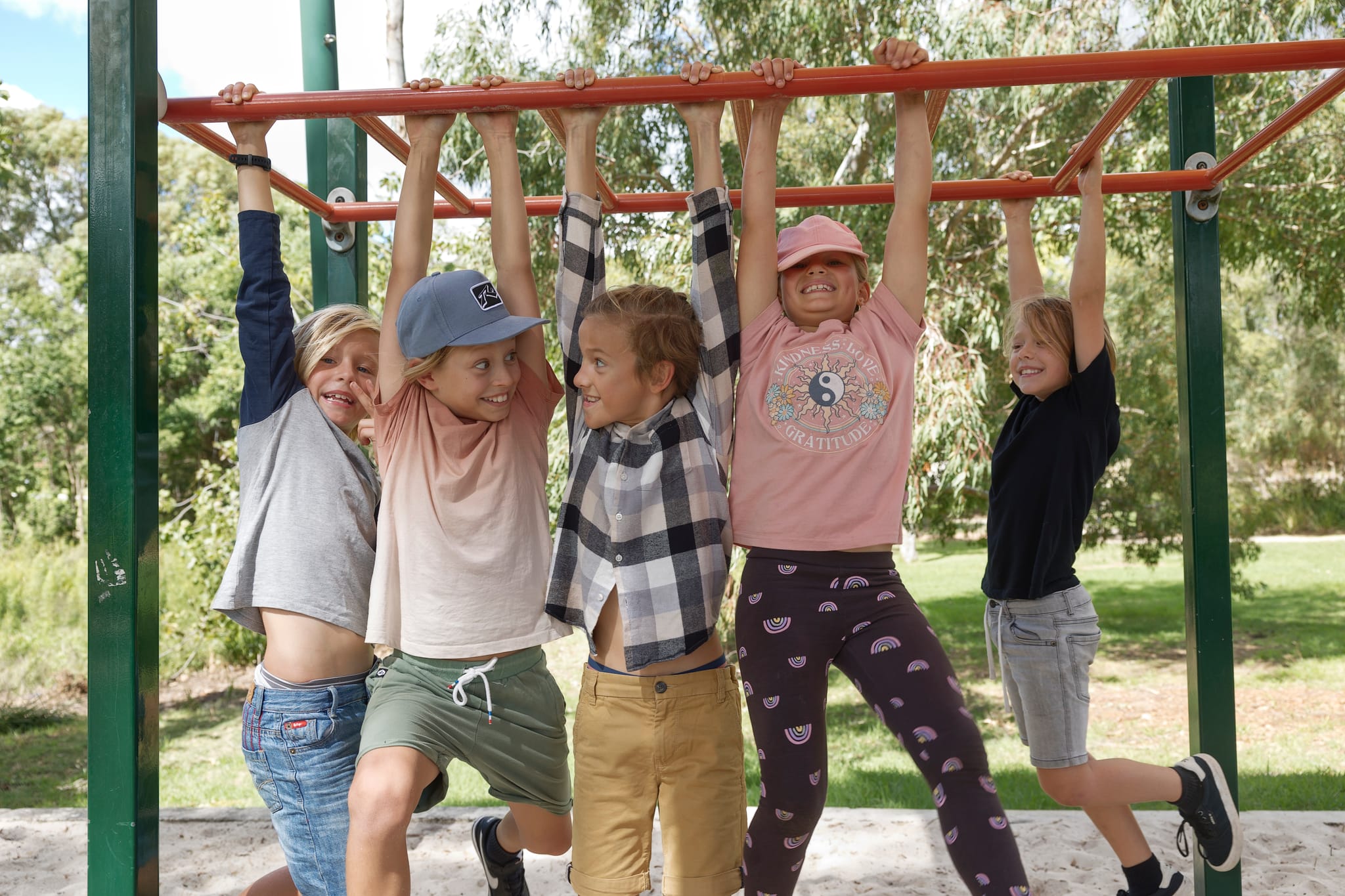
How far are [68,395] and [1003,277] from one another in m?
10.2

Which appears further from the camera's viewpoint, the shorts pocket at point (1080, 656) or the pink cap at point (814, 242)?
the shorts pocket at point (1080, 656)

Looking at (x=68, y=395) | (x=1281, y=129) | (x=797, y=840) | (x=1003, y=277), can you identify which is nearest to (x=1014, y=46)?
(x=1003, y=277)

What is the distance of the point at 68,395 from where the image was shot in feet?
40.0

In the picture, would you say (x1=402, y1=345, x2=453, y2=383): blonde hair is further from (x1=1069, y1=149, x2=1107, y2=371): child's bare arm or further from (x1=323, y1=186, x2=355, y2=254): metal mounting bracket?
(x1=1069, y1=149, x2=1107, y2=371): child's bare arm

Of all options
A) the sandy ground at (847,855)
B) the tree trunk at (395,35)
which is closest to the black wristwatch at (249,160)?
the sandy ground at (847,855)

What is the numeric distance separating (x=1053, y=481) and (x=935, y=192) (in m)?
0.72

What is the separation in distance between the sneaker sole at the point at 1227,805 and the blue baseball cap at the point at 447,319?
6.04 ft

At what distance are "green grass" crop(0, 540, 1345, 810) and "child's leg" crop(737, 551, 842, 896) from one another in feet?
10.4

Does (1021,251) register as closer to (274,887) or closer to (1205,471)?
(1205,471)

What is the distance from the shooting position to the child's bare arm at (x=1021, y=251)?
2.74 metres

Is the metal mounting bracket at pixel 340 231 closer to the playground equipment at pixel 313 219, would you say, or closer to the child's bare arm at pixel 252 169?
the playground equipment at pixel 313 219

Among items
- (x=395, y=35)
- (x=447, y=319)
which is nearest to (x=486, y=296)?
(x=447, y=319)

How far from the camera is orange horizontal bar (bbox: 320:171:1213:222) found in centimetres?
251

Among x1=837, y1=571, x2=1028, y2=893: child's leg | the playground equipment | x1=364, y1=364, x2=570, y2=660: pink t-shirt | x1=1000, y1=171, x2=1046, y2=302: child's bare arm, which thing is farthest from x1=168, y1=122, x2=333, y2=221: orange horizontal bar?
x1=1000, y1=171, x2=1046, y2=302: child's bare arm
